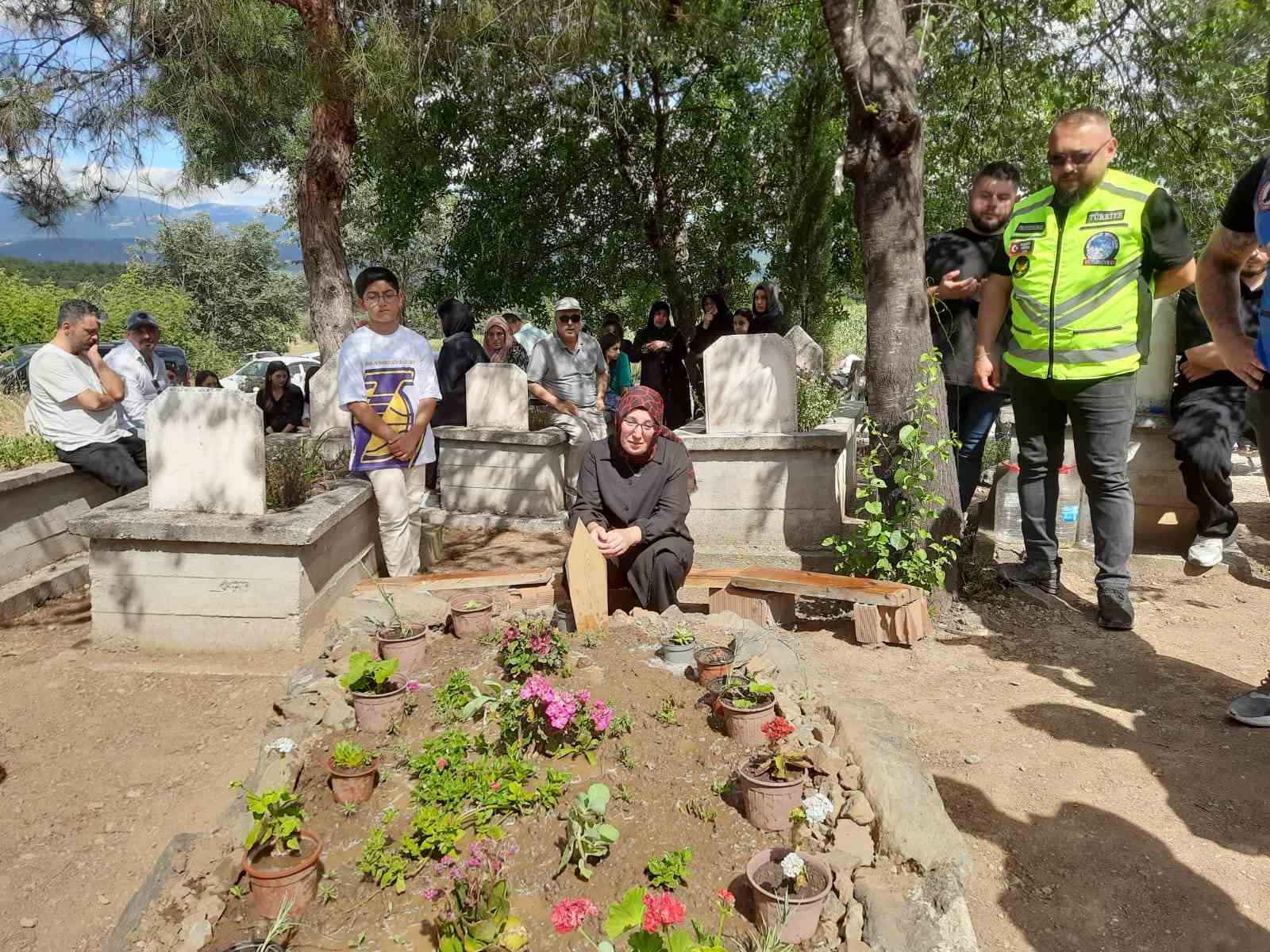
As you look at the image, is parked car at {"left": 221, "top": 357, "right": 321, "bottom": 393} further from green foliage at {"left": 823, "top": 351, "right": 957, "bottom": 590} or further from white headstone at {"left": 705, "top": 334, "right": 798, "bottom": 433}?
green foliage at {"left": 823, "top": 351, "right": 957, "bottom": 590}

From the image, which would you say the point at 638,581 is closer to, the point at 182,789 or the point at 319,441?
the point at 182,789

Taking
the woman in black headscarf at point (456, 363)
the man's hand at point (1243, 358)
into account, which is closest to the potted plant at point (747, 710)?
the man's hand at point (1243, 358)

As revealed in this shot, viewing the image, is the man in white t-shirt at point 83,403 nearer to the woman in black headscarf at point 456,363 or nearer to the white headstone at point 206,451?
the white headstone at point 206,451

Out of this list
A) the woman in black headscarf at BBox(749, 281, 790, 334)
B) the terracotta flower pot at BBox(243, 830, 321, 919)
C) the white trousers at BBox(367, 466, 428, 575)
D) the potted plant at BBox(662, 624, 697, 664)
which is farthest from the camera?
the woman in black headscarf at BBox(749, 281, 790, 334)

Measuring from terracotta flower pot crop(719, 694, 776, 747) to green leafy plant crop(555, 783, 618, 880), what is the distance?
61 centimetres

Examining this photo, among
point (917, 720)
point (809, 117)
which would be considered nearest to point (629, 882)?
point (917, 720)

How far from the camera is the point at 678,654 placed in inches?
135

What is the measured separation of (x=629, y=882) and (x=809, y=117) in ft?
37.3

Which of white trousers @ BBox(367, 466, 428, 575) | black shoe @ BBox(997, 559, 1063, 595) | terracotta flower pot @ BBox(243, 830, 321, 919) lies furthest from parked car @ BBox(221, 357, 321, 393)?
terracotta flower pot @ BBox(243, 830, 321, 919)

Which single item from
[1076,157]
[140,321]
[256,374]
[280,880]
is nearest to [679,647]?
[280,880]

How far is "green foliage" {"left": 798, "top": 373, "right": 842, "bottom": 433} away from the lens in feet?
22.5

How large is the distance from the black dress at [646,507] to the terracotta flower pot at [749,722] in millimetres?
1433

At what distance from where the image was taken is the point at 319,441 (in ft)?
19.3

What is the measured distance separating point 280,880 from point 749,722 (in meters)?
1.42
